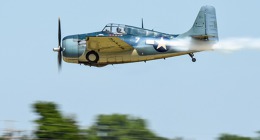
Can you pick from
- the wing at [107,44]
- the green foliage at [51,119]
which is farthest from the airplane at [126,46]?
the green foliage at [51,119]

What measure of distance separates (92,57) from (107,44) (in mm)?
927

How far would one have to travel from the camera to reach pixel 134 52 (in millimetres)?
32844

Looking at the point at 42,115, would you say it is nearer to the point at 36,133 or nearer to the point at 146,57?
the point at 146,57

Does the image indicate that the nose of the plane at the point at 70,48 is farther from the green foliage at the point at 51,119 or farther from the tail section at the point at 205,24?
the tail section at the point at 205,24

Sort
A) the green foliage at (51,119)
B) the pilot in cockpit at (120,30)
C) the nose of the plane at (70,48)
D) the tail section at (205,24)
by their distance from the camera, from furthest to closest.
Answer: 1. the tail section at (205,24)
2. the pilot in cockpit at (120,30)
3. the nose of the plane at (70,48)
4. the green foliage at (51,119)

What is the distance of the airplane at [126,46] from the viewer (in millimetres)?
32375

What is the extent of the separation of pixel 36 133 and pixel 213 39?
52.7 ft

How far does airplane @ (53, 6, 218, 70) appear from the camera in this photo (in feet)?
106

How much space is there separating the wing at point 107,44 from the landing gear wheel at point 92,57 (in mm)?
234

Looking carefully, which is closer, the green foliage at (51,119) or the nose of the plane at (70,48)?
the green foliage at (51,119)

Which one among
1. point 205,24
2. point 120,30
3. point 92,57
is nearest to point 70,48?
point 92,57

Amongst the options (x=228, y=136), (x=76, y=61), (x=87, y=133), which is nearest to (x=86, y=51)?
(x=76, y=61)

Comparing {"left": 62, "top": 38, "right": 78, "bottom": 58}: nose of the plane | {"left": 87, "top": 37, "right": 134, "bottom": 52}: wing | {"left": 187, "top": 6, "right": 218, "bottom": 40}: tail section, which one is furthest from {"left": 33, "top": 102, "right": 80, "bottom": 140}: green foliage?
{"left": 187, "top": 6, "right": 218, "bottom": 40}: tail section

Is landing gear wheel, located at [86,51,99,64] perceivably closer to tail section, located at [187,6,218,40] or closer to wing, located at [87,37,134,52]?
wing, located at [87,37,134,52]
